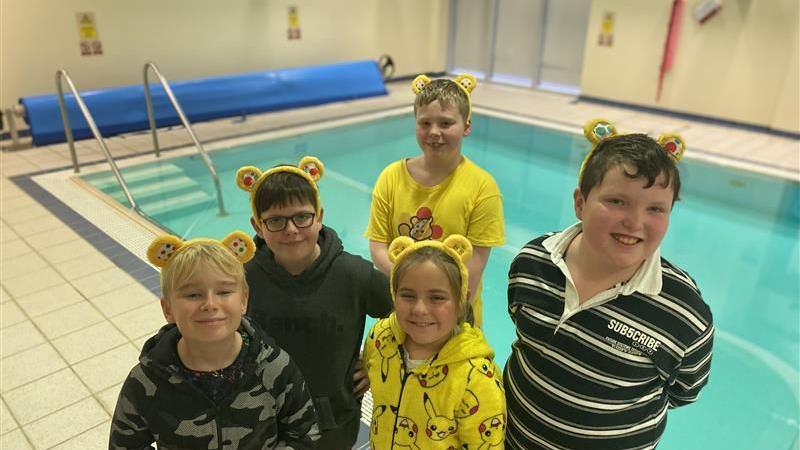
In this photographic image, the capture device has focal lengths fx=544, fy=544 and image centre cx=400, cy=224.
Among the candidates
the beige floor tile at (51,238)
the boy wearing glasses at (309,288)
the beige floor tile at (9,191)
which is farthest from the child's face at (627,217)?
the beige floor tile at (9,191)

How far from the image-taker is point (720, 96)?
8109 millimetres

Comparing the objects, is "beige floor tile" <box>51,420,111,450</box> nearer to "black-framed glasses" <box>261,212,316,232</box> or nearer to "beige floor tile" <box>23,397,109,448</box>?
"beige floor tile" <box>23,397,109,448</box>

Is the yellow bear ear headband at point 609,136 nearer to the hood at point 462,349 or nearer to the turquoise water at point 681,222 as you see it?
the hood at point 462,349

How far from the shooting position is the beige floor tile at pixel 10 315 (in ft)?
10.6

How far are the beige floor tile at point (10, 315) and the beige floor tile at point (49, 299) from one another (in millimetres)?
34

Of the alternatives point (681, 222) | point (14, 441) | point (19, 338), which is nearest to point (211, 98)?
point (19, 338)

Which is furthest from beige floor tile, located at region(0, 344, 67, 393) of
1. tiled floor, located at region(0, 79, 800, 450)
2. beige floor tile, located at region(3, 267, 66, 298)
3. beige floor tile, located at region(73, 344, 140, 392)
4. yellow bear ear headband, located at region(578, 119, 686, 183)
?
yellow bear ear headband, located at region(578, 119, 686, 183)

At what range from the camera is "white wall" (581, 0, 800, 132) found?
7430 mm

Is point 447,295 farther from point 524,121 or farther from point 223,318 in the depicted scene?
point 524,121

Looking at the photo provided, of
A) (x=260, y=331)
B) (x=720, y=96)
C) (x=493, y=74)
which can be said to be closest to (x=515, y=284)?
(x=260, y=331)

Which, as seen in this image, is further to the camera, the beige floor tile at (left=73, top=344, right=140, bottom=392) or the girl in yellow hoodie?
the beige floor tile at (left=73, top=344, right=140, bottom=392)

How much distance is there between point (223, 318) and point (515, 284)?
2.35ft

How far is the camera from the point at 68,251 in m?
4.09

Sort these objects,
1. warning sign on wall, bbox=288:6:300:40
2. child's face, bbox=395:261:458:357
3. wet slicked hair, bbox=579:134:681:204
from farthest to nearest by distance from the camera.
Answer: warning sign on wall, bbox=288:6:300:40 → child's face, bbox=395:261:458:357 → wet slicked hair, bbox=579:134:681:204
